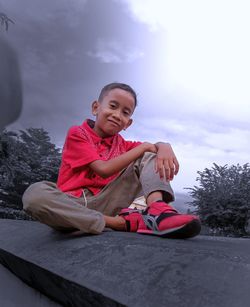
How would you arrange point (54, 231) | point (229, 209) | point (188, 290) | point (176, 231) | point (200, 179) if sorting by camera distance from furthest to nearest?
point (200, 179) < point (229, 209) < point (54, 231) < point (176, 231) < point (188, 290)

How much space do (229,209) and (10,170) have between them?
492 centimetres

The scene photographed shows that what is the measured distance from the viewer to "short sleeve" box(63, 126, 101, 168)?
67.4 inches

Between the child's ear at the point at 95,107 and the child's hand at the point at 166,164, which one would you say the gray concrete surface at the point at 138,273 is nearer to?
the child's hand at the point at 166,164

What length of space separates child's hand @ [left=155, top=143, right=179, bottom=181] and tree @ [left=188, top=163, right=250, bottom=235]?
6.17 meters

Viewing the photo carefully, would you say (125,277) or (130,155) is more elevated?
(130,155)

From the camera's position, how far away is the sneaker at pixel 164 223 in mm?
1231

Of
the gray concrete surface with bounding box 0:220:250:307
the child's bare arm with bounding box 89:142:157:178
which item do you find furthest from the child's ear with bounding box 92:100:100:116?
the gray concrete surface with bounding box 0:220:250:307

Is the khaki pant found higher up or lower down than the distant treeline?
lower down

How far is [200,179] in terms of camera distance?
8469mm

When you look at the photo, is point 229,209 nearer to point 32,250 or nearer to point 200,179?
point 200,179

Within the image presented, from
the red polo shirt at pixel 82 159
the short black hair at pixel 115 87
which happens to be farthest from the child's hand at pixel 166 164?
the short black hair at pixel 115 87

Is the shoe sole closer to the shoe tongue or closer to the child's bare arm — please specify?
the shoe tongue

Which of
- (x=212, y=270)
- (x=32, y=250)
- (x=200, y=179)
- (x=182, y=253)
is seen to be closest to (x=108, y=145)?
(x=32, y=250)

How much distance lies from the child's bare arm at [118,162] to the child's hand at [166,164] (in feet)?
0.35
